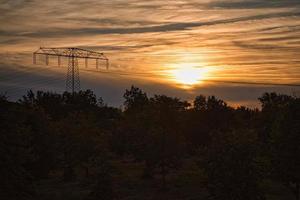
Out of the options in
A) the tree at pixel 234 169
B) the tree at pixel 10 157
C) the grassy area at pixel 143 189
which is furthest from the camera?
the grassy area at pixel 143 189

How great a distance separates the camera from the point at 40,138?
5650 centimetres

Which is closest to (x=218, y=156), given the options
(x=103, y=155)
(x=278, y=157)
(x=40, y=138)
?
(x=278, y=157)

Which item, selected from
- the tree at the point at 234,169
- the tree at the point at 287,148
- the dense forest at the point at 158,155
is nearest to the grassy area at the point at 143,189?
the dense forest at the point at 158,155

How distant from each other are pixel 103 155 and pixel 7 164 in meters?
12.8

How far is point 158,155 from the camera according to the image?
188 feet

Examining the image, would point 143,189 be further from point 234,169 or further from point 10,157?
point 10,157

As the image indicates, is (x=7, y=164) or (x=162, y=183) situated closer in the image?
(x=7, y=164)

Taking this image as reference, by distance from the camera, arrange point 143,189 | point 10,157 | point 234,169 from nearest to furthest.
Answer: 1. point 10,157
2. point 234,169
3. point 143,189

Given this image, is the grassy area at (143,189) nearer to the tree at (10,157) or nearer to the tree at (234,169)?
the tree at (234,169)

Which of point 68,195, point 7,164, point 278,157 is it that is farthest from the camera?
point 68,195

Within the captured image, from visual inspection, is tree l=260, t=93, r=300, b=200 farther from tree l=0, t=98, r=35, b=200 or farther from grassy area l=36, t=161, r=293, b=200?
tree l=0, t=98, r=35, b=200

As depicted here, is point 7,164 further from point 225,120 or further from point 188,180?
point 225,120

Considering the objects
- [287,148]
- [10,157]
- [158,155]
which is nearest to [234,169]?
[287,148]

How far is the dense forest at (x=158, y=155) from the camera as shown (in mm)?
33812
